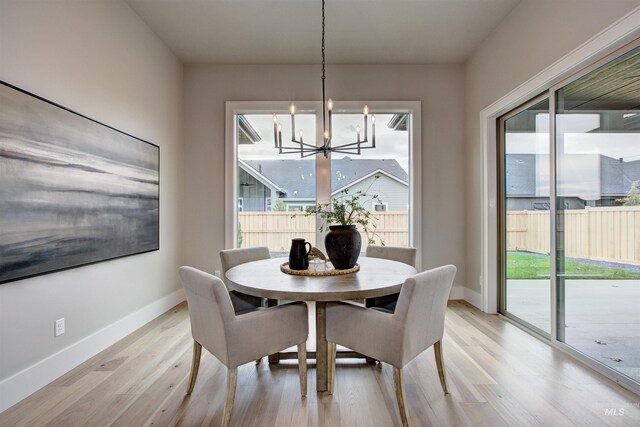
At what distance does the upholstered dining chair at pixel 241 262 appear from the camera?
2.20 meters

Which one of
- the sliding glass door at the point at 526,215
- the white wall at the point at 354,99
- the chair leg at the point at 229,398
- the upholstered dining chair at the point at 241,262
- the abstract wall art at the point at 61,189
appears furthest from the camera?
the white wall at the point at 354,99

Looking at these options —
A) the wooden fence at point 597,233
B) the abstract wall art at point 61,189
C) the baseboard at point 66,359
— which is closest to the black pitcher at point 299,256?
the abstract wall art at point 61,189

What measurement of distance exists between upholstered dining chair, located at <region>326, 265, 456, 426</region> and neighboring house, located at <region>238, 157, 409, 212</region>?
7.41 feet

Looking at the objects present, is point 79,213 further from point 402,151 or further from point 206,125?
point 402,151

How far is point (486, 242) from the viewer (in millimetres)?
3258

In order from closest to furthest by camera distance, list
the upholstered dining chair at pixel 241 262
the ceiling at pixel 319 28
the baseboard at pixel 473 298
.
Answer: the upholstered dining chair at pixel 241 262 < the ceiling at pixel 319 28 < the baseboard at pixel 473 298

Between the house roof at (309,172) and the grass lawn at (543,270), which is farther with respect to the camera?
the house roof at (309,172)

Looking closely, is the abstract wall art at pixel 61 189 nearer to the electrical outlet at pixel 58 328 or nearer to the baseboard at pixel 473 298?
the electrical outlet at pixel 58 328

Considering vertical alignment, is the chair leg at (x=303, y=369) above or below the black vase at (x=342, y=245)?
below

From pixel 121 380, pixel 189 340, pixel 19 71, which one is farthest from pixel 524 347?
pixel 19 71

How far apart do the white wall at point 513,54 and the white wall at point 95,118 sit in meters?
3.43

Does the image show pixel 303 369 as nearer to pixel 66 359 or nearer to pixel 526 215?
pixel 66 359

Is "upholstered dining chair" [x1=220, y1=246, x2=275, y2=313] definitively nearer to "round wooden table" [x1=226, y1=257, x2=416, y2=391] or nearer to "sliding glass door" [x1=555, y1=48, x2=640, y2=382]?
"round wooden table" [x1=226, y1=257, x2=416, y2=391]

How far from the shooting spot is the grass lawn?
1.97 m
